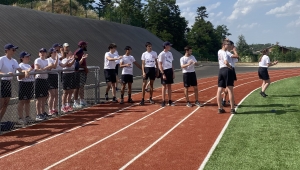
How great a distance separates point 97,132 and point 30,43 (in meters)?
11.4

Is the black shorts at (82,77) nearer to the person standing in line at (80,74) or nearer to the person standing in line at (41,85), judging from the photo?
the person standing in line at (80,74)

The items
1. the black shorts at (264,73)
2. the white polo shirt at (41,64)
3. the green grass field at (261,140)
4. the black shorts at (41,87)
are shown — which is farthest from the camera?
the black shorts at (264,73)

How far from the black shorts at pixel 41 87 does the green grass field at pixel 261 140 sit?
15.5 feet

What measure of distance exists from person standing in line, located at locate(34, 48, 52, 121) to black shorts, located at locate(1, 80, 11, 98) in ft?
2.79

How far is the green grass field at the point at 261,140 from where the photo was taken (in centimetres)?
482

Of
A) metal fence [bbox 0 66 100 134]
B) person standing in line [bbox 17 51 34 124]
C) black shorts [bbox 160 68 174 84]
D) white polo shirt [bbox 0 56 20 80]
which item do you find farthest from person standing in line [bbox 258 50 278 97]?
white polo shirt [bbox 0 56 20 80]

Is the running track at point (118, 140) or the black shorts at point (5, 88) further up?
the black shorts at point (5, 88)

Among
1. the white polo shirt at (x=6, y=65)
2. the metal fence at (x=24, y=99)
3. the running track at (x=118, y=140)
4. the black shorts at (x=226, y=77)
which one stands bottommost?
the running track at (x=118, y=140)

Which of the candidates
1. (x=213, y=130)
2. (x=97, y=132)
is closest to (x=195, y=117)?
(x=213, y=130)

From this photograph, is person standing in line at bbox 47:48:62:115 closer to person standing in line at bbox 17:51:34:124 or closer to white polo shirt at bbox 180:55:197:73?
person standing in line at bbox 17:51:34:124

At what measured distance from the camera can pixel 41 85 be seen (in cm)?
820

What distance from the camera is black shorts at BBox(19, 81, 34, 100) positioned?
25.1 feet

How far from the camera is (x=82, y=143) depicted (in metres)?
6.29

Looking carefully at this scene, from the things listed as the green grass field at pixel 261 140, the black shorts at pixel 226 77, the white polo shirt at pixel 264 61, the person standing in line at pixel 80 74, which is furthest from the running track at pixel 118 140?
the white polo shirt at pixel 264 61
